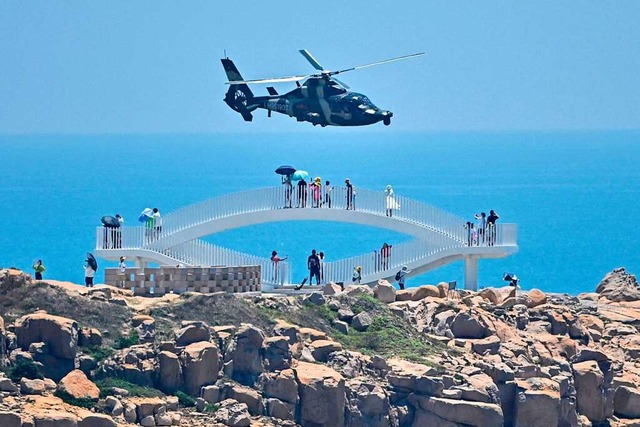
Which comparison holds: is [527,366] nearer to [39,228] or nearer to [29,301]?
[29,301]

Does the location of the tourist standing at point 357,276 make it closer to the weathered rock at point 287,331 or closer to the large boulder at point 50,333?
the weathered rock at point 287,331

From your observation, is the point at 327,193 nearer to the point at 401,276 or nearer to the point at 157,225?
the point at 401,276

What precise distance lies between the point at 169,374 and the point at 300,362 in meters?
3.75

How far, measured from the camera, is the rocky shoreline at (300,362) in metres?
64.9

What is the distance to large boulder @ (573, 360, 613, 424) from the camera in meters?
72.9

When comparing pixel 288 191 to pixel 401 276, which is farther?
pixel 288 191

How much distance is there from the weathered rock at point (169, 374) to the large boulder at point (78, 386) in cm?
187

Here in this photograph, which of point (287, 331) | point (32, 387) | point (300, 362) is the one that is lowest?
point (32, 387)

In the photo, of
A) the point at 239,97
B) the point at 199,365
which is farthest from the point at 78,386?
the point at 239,97

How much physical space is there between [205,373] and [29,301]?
4350mm

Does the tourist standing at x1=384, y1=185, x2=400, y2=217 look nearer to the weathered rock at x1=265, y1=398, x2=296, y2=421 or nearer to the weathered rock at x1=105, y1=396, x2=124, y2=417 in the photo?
the weathered rock at x1=265, y1=398, x2=296, y2=421

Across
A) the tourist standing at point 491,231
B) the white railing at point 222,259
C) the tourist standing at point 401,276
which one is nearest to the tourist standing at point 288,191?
the white railing at point 222,259

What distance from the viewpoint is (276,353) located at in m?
68.1

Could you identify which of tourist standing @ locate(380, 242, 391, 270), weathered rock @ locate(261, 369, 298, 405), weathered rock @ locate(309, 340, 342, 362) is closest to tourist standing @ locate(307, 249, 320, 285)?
tourist standing @ locate(380, 242, 391, 270)
